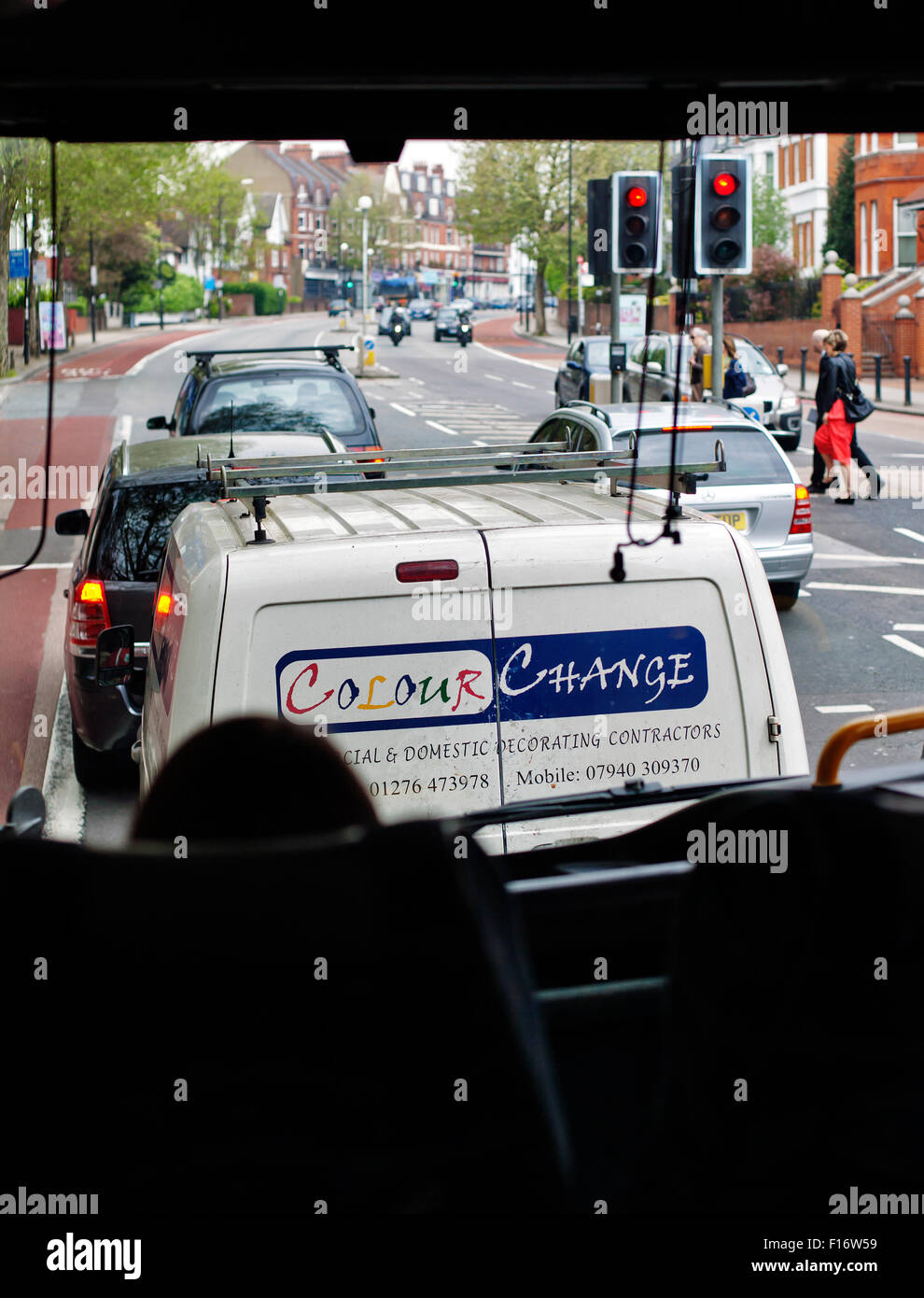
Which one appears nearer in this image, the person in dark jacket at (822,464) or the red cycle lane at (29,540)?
the red cycle lane at (29,540)

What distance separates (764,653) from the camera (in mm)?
4098

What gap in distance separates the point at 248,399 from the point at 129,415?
22034mm

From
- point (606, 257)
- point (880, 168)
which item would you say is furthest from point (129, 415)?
point (880, 168)

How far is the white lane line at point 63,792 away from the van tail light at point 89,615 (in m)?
0.77

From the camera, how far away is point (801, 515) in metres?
12.1

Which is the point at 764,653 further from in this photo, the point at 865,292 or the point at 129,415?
the point at 865,292

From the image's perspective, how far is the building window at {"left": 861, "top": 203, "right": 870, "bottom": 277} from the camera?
54438mm

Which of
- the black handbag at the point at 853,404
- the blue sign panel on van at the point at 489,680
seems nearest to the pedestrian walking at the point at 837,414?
the black handbag at the point at 853,404

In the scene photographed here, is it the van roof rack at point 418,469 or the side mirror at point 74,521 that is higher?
the van roof rack at point 418,469

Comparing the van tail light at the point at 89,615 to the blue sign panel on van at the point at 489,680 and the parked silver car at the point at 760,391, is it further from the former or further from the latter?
the parked silver car at the point at 760,391

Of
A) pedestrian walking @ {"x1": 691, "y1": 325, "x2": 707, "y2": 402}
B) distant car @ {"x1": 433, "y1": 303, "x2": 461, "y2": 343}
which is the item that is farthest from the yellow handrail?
distant car @ {"x1": 433, "y1": 303, "x2": 461, "y2": 343}

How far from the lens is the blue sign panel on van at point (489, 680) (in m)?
3.86

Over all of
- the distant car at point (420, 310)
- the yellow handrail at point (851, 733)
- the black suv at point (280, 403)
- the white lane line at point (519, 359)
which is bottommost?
the yellow handrail at point (851, 733)

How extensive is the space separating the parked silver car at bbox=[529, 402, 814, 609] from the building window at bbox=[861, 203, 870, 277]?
4561 centimetres
